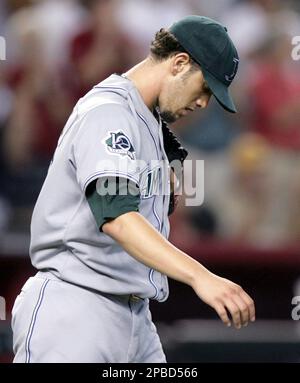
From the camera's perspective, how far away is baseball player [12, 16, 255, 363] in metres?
2.94

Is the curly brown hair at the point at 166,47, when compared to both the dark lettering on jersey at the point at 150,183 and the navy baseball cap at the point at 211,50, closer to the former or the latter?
the navy baseball cap at the point at 211,50

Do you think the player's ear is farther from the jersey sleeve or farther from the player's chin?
the jersey sleeve

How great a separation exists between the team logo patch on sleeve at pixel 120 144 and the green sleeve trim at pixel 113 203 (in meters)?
0.08

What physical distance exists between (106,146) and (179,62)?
482 millimetres

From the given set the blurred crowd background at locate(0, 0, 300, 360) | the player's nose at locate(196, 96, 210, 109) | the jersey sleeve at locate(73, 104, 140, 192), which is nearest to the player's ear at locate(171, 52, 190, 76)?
the player's nose at locate(196, 96, 210, 109)

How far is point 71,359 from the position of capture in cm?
304

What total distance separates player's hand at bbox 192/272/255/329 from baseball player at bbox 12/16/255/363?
1.25 feet

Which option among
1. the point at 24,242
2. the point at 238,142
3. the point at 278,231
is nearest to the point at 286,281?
the point at 278,231

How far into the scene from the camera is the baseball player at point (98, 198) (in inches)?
116

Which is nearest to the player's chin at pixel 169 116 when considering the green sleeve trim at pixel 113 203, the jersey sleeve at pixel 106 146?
the jersey sleeve at pixel 106 146

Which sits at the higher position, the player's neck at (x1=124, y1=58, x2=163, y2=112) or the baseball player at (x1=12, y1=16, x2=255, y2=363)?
the player's neck at (x1=124, y1=58, x2=163, y2=112)

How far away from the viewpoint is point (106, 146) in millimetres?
2822

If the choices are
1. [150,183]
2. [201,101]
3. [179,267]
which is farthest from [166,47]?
[179,267]

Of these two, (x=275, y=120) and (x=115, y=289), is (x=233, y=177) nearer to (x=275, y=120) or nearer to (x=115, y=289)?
(x=275, y=120)
